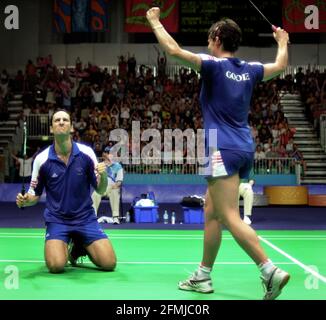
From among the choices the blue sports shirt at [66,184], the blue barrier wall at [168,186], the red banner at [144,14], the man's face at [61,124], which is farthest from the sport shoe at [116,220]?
the red banner at [144,14]

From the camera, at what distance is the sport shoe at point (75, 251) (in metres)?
5.98

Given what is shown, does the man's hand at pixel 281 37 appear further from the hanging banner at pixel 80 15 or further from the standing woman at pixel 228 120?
the hanging banner at pixel 80 15

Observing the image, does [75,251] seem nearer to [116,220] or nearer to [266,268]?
[266,268]

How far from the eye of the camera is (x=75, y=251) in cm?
603

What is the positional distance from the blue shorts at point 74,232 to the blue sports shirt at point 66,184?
47mm

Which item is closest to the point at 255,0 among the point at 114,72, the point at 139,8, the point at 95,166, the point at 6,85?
the point at 139,8

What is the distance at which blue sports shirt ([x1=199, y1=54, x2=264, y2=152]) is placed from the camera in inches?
175

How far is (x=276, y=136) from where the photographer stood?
17.9 meters

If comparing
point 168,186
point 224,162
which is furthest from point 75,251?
point 168,186

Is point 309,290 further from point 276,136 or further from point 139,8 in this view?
point 139,8

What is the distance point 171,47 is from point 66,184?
2.10 metres

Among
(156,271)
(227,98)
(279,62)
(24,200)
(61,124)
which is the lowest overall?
(156,271)

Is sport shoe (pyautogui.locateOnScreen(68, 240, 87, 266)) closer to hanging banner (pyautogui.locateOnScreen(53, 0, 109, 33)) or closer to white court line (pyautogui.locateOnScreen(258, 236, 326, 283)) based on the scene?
white court line (pyautogui.locateOnScreen(258, 236, 326, 283))

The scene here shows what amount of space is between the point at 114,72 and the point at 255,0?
5.23 meters
